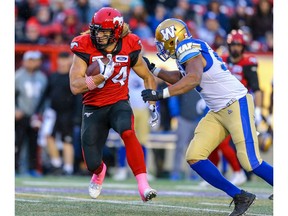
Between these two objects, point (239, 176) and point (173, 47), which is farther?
point (239, 176)

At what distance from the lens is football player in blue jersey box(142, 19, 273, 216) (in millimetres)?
5422

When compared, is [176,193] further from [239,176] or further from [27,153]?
[27,153]

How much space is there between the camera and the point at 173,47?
556 cm

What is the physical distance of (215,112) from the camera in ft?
18.6

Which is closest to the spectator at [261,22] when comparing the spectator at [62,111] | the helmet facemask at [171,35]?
the spectator at [62,111]

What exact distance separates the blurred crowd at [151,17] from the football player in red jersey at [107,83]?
18.9 ft

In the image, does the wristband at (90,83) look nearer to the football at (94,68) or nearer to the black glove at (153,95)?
the football at (94,68)

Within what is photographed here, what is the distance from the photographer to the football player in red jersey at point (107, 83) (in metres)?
5.69

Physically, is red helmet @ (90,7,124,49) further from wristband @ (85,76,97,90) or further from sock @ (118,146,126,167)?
sock @ (118,146,126,167)

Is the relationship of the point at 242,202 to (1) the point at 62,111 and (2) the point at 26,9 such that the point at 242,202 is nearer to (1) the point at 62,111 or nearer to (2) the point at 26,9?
(1) the point at 62,111

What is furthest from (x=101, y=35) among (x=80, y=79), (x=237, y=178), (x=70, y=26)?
(x=70, y=26)
